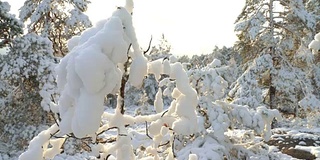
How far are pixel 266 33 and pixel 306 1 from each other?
658 centimetres

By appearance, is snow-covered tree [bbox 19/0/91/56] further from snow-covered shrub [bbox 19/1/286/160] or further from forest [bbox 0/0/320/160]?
snow-covered shrub [bbox 19/1/286/160]

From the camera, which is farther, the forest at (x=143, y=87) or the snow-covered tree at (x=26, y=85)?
the snow-covered tree at (x=26, y=85)

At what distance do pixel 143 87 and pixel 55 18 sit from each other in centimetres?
636

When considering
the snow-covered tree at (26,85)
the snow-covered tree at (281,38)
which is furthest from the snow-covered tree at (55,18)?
the snow-covered tree at (281,38)

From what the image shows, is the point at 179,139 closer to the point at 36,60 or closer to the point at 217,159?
the point at 217,159

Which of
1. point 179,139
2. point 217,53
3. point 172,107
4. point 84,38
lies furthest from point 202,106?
point 217,53

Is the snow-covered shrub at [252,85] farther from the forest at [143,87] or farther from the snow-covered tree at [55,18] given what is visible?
the snow-covered tree at [55,18]

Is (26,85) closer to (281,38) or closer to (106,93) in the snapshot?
(281,38)

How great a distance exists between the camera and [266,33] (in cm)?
1400

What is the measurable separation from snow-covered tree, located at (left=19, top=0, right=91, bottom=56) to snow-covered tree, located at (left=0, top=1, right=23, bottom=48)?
7.29 feet

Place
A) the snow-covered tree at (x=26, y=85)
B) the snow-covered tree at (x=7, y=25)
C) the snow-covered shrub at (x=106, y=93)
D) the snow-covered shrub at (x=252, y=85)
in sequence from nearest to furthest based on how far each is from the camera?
the snow-covered shrub at (x=106, y=93) → the snow-covered tree at (x=7, y=25) → the snow-covered tree at (x=26, y=85) → the snow-covered shrub at (x=252, y=85)

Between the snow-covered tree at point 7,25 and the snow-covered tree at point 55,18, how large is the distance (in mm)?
2223

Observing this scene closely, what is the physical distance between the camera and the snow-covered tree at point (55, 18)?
1382 cm

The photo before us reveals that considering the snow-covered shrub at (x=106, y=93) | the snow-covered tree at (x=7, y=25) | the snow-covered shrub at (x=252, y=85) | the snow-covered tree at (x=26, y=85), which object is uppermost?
the snow-covered tree at (x=7, y=25)
